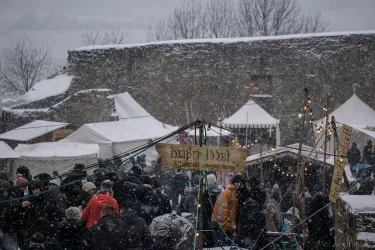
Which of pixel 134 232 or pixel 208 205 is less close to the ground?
pixel 134 232

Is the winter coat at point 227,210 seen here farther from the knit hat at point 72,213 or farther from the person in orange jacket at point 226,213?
the knit hat at point 72,213

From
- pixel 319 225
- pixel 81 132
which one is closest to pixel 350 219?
pixel 319 225

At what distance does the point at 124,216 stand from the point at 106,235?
499mm

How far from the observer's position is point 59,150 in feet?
45.5

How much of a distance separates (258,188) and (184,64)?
62.9ft

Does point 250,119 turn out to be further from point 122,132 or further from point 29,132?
point 29,132

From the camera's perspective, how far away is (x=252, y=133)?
1908 cm

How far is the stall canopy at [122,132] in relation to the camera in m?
15.8

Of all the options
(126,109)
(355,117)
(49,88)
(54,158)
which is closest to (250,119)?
(355,117)

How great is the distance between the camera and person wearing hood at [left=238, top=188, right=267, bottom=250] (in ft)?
21.2

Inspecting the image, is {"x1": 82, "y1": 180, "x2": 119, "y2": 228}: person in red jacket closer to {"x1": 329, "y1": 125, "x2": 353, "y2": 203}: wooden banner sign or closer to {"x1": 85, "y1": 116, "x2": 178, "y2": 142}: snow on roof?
{"x1": 329, "y1": 125, "x2": 353, "y2": 203}: wooden banner sign

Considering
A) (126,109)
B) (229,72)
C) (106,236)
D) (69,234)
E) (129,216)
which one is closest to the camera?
(106,236)

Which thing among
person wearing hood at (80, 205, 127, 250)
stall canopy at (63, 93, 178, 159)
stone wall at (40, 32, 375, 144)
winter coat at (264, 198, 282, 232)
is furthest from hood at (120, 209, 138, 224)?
stone wall at (40, 32, 375, 144)

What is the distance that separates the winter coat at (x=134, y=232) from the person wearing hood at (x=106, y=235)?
9 centimetres
